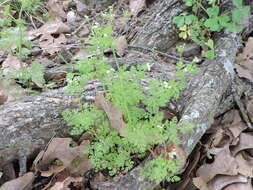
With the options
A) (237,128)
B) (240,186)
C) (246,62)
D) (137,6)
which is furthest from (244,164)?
(137,6)

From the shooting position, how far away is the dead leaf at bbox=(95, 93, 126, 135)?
73.5 inches

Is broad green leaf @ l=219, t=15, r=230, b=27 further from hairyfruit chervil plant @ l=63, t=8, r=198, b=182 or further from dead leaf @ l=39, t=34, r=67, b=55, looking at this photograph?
dead leaf @ l=39, t=34, r=67, b=55

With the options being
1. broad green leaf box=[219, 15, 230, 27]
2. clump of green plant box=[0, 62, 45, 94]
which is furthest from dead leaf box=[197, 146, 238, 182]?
clump of green plant box=[0, 62, 45, 94]

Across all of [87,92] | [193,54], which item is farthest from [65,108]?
[193,54]

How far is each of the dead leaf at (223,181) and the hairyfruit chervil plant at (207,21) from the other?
91 centimetres

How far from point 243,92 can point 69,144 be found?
1.41m

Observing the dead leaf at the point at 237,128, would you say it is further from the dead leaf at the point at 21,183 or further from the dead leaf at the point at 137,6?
the dead leaf at the point at 137,6

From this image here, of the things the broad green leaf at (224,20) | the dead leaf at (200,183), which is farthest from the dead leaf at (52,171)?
the broad green leaf at (224,20)

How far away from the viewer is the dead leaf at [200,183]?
1973 millimetres

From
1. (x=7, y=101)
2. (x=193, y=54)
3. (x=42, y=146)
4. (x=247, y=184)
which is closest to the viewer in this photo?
(x=247, y=184)

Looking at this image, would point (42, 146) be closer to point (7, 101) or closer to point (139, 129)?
point (7, 101)

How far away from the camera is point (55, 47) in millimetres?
2939

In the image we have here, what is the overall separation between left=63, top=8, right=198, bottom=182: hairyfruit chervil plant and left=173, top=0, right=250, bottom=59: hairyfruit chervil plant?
775mm

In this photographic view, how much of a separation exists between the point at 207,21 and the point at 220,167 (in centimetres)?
114
